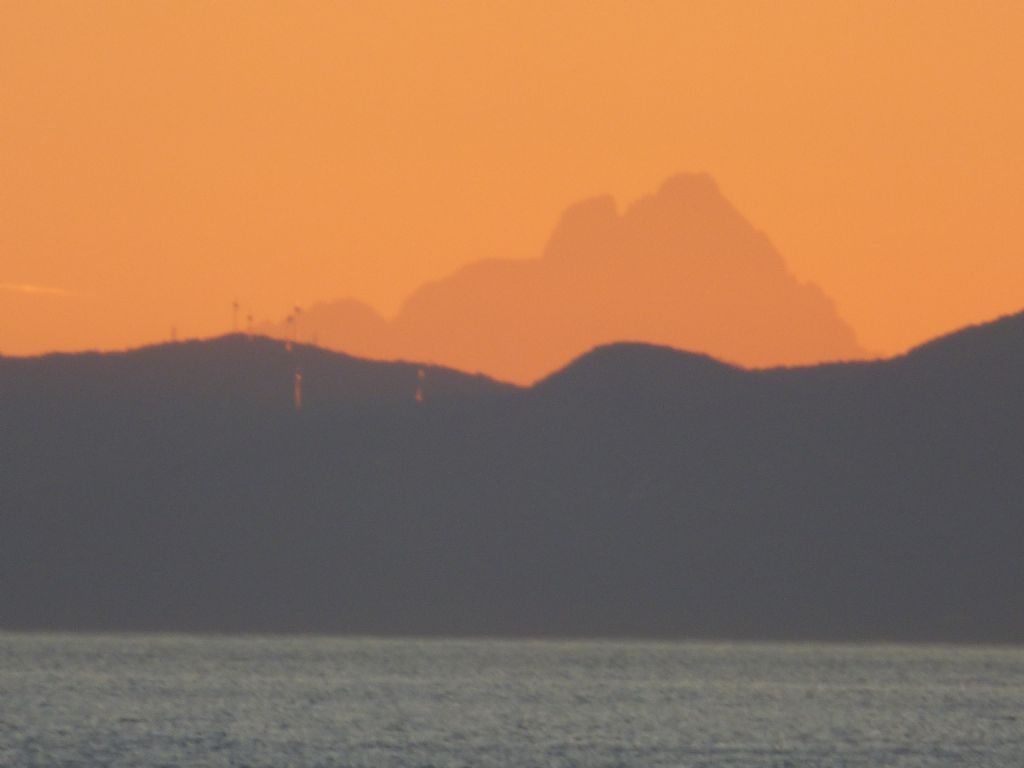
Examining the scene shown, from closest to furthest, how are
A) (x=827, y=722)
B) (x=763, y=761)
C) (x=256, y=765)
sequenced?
(x=256, y=765)
(x=763, y=761)
(x=827, y=722)

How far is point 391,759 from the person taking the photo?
151 meters

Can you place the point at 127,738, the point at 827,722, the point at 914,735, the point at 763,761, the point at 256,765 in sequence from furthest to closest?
1. the point at 827,722
2. the point at 914,735
3. the point at 127,738
4. the point at 763,761
5. the point at 256,765

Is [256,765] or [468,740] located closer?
[256,765]

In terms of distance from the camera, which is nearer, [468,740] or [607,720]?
[468,740]

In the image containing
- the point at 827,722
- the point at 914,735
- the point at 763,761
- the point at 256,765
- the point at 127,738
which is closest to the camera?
the point at 256,765

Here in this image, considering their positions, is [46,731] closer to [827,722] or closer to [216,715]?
[216,715]

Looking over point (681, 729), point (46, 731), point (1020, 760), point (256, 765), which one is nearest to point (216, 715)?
point (46, 731)

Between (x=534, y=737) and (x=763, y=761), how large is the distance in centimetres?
2367

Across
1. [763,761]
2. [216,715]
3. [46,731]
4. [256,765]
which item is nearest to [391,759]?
[256,765]

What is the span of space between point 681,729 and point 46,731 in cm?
4742

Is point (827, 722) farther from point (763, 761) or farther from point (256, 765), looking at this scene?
point (256, 765)

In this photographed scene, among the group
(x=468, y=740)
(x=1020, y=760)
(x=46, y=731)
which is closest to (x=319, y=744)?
(x=468, y=740)

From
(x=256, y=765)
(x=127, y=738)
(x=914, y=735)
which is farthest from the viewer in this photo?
(x=914, y=735)

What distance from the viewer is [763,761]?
154 meters
